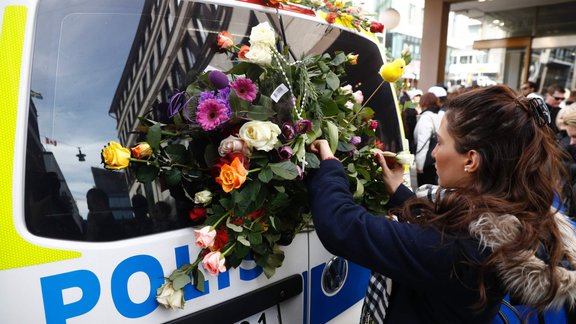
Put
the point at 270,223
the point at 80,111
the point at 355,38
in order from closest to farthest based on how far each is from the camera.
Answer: the point at 80,111 → the point at 270,223 → the point at 355,38

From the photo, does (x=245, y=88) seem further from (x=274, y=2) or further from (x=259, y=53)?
(x=274, y=2)

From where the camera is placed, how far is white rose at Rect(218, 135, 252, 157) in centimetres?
119

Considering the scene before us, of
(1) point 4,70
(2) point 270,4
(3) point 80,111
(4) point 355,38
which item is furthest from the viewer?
(4) point 355,38

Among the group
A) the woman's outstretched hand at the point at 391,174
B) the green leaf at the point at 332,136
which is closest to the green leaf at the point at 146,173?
the green leaf at the point at 332,136

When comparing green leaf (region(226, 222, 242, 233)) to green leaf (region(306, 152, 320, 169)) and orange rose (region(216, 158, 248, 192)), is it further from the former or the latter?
green leaf (region(306, 152, 320, 169))

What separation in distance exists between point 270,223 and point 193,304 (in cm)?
34

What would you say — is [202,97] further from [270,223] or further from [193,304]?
[193,304]

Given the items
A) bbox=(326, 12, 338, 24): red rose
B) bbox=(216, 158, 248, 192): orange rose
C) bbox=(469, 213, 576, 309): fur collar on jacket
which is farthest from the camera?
bbox=(326, 12, 338, 24): red rose

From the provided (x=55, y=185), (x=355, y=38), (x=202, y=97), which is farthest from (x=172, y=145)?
(x=355, y=38)

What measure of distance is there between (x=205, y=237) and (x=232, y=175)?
0.21 m

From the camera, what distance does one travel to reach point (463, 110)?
47.8 inches

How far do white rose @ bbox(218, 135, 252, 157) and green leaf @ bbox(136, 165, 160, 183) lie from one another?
0.20m

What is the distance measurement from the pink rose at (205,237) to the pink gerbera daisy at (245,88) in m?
0.40

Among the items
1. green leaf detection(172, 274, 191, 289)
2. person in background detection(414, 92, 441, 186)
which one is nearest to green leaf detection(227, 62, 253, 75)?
green leaf detection(172, 274, 191, 289)
